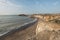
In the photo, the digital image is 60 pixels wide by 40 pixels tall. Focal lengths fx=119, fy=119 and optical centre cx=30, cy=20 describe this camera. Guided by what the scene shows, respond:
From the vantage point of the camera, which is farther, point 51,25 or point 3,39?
point 3,39

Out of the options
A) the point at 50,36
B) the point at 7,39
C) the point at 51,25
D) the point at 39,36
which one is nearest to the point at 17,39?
the point at 7,39

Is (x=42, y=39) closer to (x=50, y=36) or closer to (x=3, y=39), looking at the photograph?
(x=50, y=36)

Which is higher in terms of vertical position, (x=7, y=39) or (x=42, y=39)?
(x=42, y=39)

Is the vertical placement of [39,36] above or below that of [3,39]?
above

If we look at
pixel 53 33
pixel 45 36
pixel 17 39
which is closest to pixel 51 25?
pixel 45 36

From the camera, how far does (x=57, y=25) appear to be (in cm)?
1005

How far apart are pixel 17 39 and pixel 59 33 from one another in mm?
8430

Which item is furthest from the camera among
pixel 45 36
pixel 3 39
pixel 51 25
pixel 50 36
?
pixel 3 39

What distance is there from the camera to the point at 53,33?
8523 mm

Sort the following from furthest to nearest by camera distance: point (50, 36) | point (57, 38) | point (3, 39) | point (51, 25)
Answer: point (3, 39) → point (51, 25) → point (50, 36) → point (57, 38)

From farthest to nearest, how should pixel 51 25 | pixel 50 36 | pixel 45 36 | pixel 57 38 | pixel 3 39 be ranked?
pixel 3 39
pixel 51 25
pixel 45 36
pixel 50 36
pixel 57 38


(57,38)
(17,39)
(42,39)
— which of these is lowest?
(17,39)

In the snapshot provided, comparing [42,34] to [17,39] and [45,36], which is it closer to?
[45,36]

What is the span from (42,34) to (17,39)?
6.15 meters
